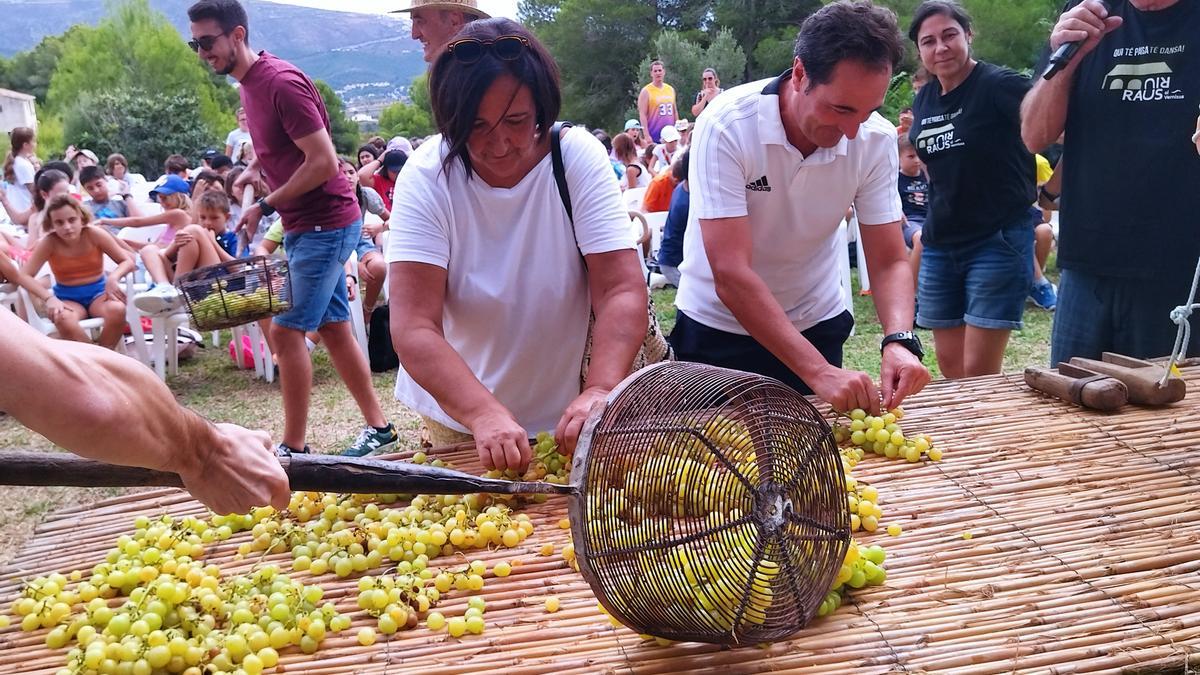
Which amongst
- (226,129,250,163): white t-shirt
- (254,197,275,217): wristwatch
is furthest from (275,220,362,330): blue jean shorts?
(226,129,250,163): white t-shirt

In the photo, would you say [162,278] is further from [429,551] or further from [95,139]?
[95,139]

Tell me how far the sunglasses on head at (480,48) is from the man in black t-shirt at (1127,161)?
5.14 ft

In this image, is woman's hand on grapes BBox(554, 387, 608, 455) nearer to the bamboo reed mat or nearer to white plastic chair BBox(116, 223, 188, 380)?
the bamboo reed mat

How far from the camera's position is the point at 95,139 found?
101 ft

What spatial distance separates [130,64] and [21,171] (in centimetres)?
5284

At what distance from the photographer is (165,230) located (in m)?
7.55

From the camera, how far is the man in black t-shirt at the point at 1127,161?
246 cm

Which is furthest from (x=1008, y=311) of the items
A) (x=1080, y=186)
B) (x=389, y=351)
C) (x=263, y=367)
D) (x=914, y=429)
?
(x=263, y=367)

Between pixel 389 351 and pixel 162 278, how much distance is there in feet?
5.07

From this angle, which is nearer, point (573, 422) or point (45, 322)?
point (573, 422)

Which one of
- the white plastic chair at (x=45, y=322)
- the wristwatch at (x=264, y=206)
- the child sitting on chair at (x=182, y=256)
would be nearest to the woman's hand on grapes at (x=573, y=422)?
the wristwatch at (x=264, y=206)

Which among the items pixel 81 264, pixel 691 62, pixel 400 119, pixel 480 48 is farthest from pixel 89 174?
pixel 400 119

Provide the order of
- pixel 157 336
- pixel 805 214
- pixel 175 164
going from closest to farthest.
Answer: pixel 805 214, pixel 157 336, pixel 175 164

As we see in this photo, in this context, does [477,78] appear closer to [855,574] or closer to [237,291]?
[855,574]
